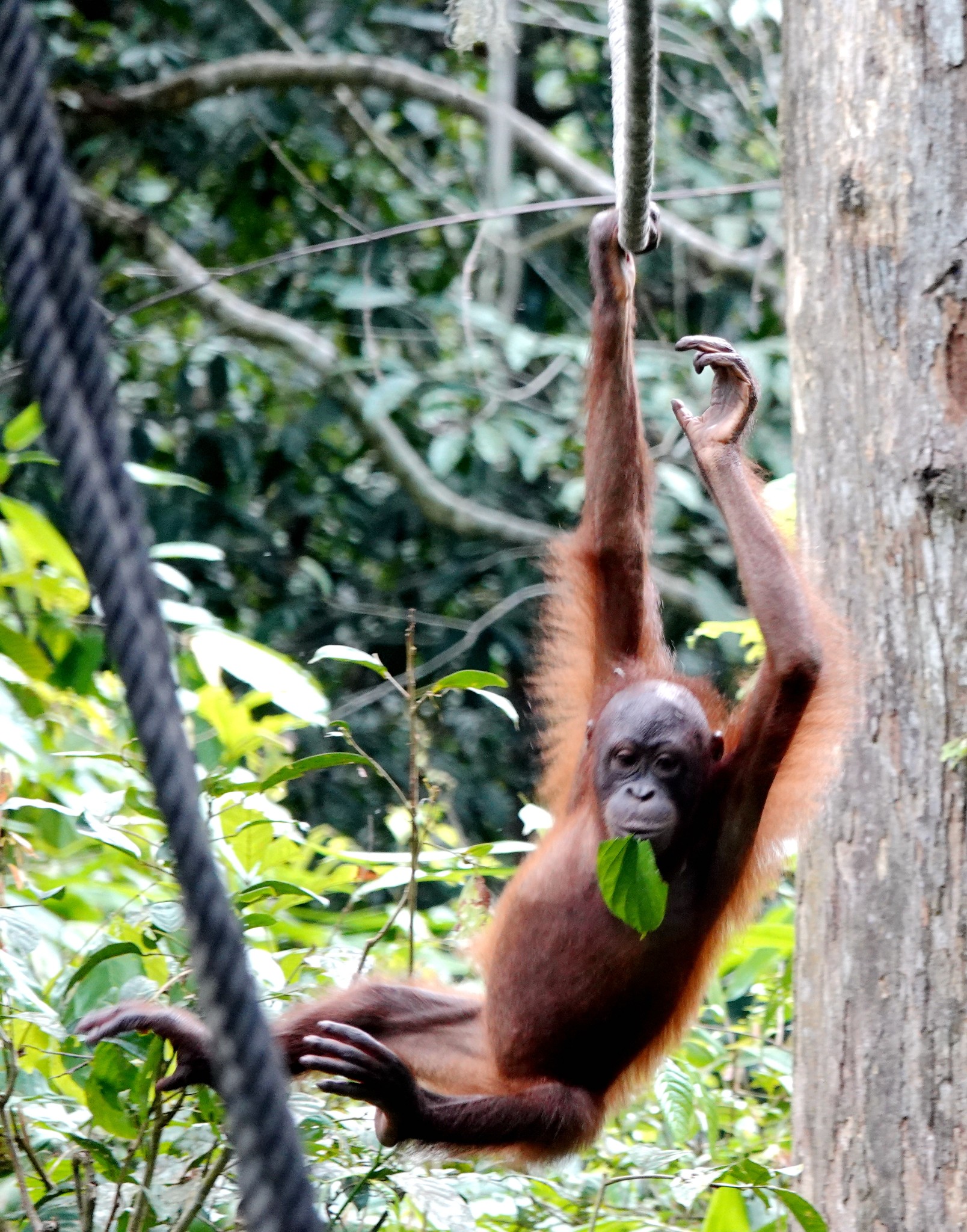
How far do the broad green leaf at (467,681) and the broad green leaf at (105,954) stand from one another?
61cm

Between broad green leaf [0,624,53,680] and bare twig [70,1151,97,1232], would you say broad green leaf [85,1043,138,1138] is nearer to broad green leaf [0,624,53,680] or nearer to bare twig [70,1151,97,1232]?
bare twig [70,1151,97,1232]

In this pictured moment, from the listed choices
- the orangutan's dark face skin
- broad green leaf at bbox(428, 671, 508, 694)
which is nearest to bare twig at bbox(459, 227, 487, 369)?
the orangutan's dark face skin

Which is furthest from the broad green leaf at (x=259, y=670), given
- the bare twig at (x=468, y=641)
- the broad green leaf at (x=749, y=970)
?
the bare twig at (x=468, y=641)

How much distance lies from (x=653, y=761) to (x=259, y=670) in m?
0.78

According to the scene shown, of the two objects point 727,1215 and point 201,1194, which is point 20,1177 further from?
point 727,1215

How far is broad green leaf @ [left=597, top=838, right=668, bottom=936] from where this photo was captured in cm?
223

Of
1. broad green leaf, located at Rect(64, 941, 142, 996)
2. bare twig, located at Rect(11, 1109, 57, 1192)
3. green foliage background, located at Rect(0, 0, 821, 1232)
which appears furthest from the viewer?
green foliage background, located at Rect(0, 0, 821, 1232)

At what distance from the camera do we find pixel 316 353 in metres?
6.08

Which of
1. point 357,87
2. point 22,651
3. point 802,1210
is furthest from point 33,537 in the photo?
point 357,87

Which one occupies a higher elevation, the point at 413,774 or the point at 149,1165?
the point at 413,774

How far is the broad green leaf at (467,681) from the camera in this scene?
2.34 metres

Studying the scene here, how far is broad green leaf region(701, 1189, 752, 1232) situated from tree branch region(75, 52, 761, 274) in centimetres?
429

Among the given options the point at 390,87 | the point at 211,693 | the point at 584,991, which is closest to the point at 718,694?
the point at 584,991

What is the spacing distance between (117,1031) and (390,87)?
485 cm
